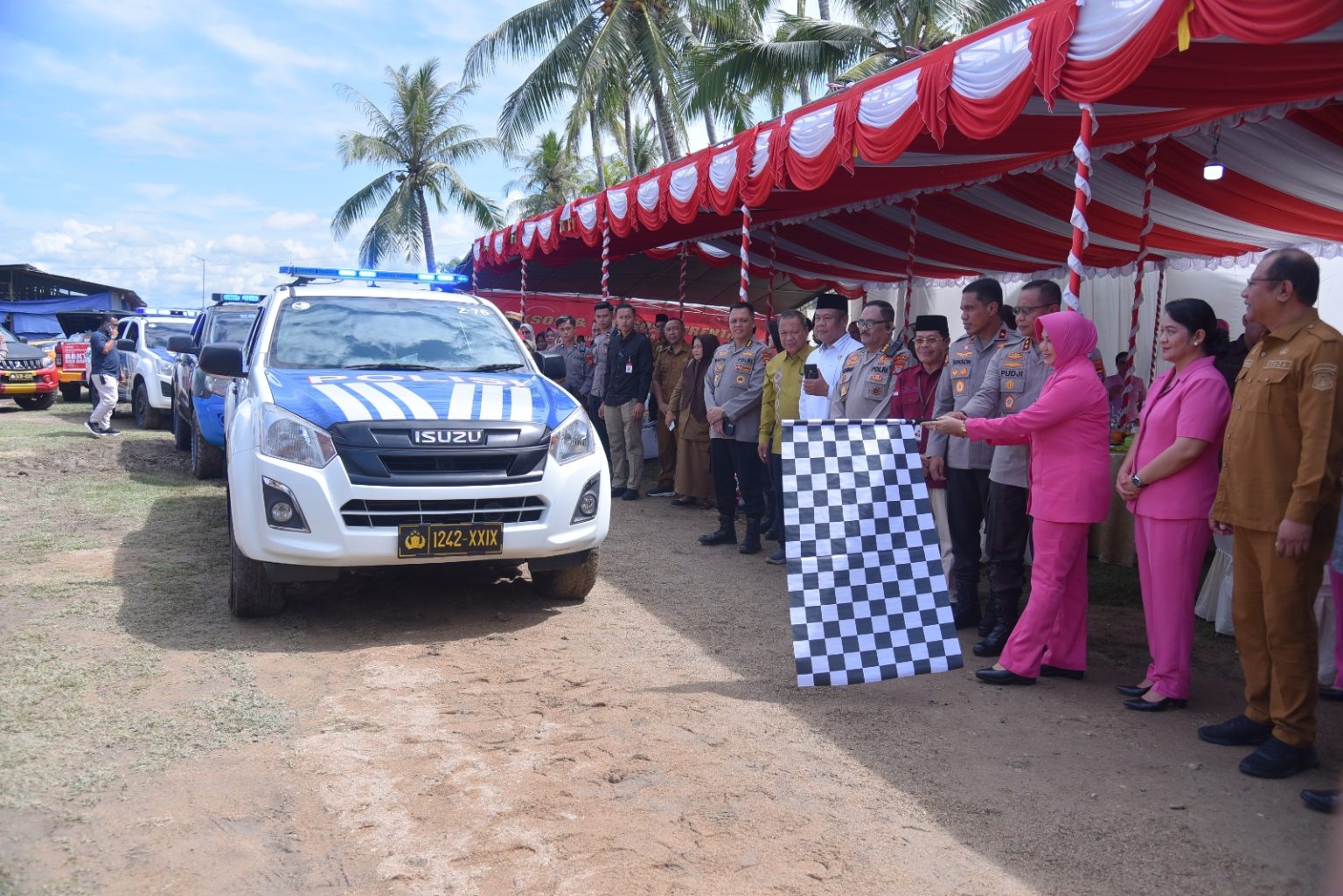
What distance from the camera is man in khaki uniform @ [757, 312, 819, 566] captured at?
6.94 metres

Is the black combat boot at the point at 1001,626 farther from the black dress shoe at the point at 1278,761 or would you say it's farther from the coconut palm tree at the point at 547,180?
the coconut palm tree at the point at 547,180

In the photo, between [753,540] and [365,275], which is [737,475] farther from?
[365,275]

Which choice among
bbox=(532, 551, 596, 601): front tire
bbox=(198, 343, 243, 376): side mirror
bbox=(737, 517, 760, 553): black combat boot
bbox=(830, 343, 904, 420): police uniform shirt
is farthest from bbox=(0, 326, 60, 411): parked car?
bbox=(830, 343, 904, 420): police uniform shirt

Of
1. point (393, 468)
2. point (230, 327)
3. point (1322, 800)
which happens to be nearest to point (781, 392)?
point (393, 468)

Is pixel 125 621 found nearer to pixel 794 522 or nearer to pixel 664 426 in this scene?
pixel 794 522

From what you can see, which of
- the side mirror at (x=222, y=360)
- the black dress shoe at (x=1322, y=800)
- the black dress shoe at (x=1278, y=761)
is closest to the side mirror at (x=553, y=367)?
the side mirror at (x=222, y=360)

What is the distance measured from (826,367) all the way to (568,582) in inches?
89.8

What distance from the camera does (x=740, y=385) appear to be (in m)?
7.85

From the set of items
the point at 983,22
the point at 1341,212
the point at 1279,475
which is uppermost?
the point at 983,22

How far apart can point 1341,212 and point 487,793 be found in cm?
1032

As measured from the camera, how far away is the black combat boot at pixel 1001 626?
506 centimetres

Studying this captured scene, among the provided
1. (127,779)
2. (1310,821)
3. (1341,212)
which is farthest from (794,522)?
(1341,212)

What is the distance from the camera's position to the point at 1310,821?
324 cm

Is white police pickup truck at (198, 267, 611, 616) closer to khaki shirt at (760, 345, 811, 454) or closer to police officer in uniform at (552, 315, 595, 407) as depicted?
khaki shirt at (760, 345, 811, 454)
